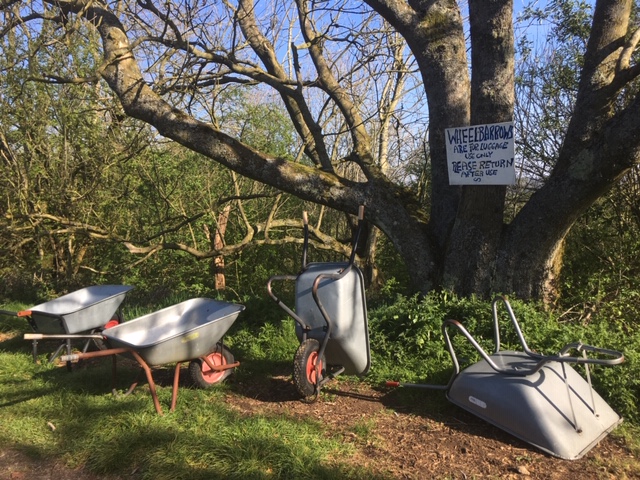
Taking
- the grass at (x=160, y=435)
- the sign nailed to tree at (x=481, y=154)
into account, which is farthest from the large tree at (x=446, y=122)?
the grass at (x=160, y=435)

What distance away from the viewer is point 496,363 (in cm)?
353

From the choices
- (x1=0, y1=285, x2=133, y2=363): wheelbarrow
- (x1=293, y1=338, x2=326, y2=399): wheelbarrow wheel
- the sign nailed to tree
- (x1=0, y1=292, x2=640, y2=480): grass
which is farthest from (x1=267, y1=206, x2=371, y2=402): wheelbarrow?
(x1=0, y1=285, x2=133, y2=363): wheelbarrow

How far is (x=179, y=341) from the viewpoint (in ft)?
12.6

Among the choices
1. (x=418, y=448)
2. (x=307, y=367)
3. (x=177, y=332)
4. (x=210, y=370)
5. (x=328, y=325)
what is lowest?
(x=418, y=448)

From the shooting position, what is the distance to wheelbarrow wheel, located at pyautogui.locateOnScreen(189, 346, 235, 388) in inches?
168

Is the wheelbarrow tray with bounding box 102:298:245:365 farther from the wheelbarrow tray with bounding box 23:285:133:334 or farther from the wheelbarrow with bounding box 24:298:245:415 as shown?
the wheelbarrow tray with bounding box 23:285:133:334

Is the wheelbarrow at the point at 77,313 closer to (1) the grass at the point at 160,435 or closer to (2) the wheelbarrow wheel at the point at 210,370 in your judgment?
(1) the grass at the point at 160,435

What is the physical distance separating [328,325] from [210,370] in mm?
1221

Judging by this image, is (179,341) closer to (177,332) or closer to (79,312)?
(177,332)

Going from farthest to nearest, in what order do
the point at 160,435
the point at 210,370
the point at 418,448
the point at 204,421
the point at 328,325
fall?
the point at 210,370 < the point at 328,325 < the point at 204,421 < the point at 160,435 < the point at 418,448

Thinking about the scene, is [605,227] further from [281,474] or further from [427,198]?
[281,474]

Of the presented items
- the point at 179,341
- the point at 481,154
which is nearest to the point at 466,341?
the point at 481,154

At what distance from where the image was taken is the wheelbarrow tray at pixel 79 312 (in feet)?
16.8

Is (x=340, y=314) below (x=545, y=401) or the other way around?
the other way around
